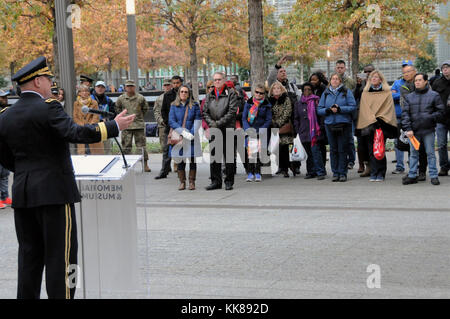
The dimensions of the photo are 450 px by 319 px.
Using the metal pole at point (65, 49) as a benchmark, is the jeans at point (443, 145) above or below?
below

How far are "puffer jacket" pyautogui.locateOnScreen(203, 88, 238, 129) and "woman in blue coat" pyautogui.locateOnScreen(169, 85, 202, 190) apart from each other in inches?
9.4

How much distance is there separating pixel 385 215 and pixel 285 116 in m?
4.10

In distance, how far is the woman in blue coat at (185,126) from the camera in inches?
480

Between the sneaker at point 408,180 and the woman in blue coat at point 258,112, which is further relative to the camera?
the woman in blue coat at point 258,112

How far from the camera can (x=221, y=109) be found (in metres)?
12.1

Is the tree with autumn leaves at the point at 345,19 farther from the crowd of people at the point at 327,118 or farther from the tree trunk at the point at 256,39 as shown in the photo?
the crowd of people at the point at 327,118

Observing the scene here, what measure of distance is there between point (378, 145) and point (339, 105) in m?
0.97

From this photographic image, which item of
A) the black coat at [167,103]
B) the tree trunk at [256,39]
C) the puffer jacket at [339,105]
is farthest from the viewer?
the tree trunk at [256,39]

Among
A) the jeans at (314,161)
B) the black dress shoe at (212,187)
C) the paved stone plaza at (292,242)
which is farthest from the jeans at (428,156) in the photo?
the black dress shoe at (212,187)

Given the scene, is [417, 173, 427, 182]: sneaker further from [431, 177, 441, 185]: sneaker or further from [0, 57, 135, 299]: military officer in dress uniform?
[0, 57, 135, 299]: military officer in dress uniform

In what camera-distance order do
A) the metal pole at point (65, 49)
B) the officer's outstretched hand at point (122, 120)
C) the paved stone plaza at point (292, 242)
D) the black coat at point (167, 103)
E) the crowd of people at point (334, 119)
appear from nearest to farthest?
the officer's outstretched hand at point (122, 120) → the paved stone plaza at point (292, 242) → the crowd of people at point (334, 119) → the metal pole at point (65, 49) → the black coat at point (167, 103)

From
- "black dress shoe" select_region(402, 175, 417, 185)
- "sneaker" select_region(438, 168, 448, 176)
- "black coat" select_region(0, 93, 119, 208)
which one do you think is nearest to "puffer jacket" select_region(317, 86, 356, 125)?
"black dress shoe" select_region(402, 175, 417, 185)

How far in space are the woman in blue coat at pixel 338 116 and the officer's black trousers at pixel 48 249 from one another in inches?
314
